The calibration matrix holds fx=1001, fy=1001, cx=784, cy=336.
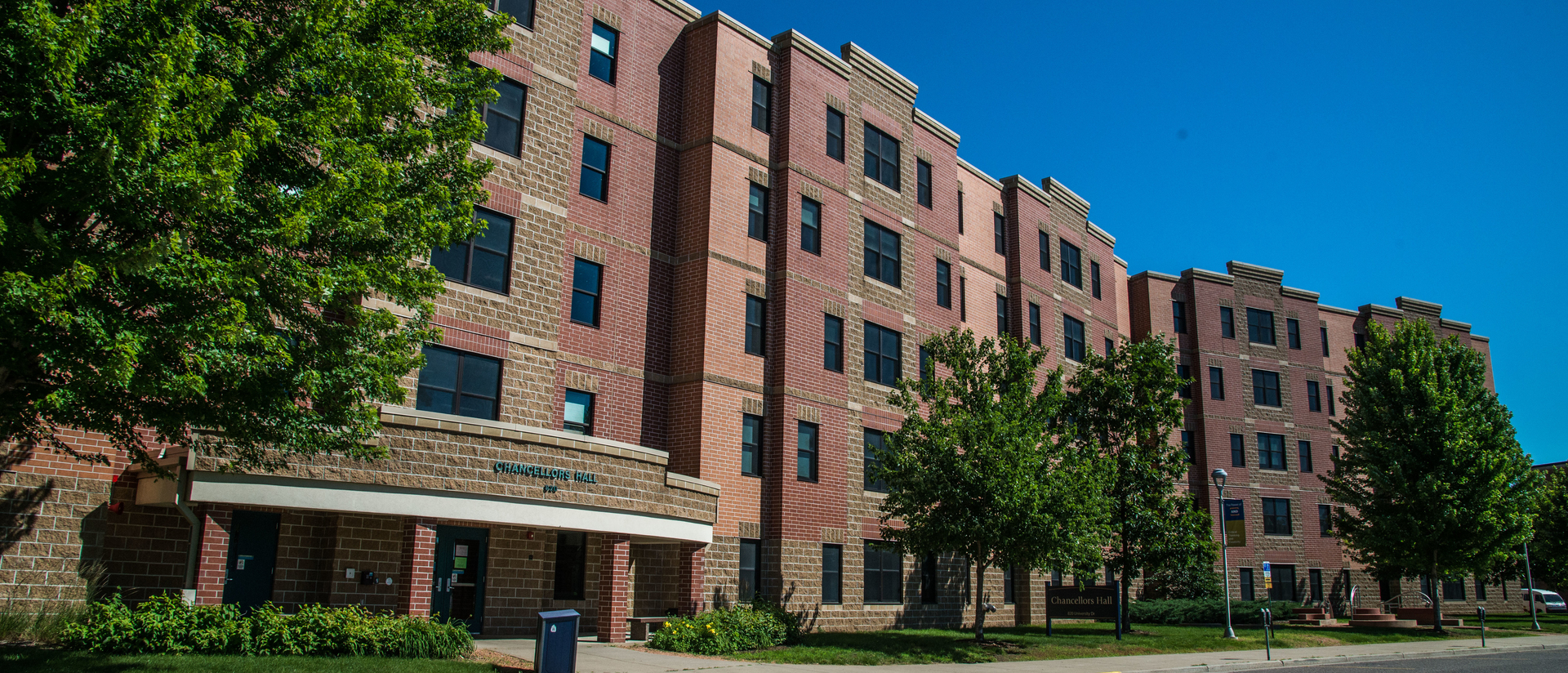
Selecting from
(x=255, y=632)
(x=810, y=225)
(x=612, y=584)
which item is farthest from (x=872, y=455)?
(x=255, y=632)

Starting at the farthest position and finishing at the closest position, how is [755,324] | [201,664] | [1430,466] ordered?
[1430,466] → [755,324] → [201,664]

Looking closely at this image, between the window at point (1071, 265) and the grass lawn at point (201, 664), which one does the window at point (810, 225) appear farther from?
the grass lawn at point (201, 664)

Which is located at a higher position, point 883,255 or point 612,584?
point 883,255

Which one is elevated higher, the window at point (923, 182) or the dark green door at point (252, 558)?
the window at point (923, 182)

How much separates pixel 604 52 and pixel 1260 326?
40447 millimetres

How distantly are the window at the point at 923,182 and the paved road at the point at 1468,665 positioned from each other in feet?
60.4

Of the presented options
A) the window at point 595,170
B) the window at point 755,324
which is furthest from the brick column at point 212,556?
the window at point 755,324

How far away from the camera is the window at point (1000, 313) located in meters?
38.7

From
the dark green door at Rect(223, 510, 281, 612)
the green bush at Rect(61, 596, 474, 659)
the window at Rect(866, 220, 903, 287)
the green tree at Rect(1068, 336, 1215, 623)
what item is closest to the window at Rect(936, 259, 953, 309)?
the window at Rect(866, 220, 903, 287)

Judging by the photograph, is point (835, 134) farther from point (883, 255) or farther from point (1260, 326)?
point (1260, 326)

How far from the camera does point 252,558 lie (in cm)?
1847

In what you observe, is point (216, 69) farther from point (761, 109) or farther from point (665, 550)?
point (761, 109)

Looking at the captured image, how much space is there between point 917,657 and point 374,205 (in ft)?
51.5

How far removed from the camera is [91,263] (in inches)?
394
